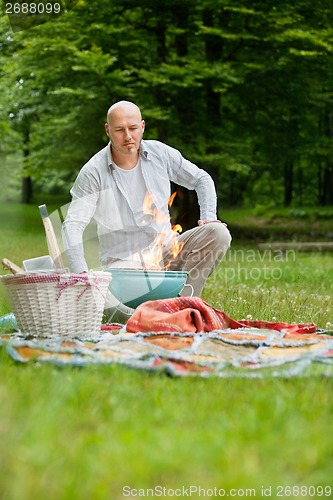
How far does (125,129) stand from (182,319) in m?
1.48

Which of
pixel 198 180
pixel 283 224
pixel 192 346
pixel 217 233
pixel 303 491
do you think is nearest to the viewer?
pixel 303 491

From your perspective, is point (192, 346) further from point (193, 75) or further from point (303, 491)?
point (193, 75)

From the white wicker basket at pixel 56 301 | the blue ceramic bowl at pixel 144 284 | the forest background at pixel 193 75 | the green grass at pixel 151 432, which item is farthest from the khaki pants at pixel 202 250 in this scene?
the forest background at pixel 193 75

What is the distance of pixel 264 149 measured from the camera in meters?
15.6

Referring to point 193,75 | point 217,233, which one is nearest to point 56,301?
point 217,233

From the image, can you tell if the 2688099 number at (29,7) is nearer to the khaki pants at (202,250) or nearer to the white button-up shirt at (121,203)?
the white button-up shirt at (121,203)

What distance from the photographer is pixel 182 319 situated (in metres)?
4.22

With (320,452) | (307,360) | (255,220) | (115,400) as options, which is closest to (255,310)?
(307,360)

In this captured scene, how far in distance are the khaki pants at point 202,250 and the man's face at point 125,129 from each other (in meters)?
0.73

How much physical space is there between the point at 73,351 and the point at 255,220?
1604 centimetres

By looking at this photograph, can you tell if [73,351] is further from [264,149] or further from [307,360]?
[264,149]

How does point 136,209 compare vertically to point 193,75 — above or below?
below

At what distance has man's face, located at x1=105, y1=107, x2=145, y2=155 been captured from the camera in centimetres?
497

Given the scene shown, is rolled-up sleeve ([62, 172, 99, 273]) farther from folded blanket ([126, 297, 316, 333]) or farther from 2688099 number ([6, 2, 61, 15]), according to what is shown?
2688099 number ([6, 2, 61, 15])
